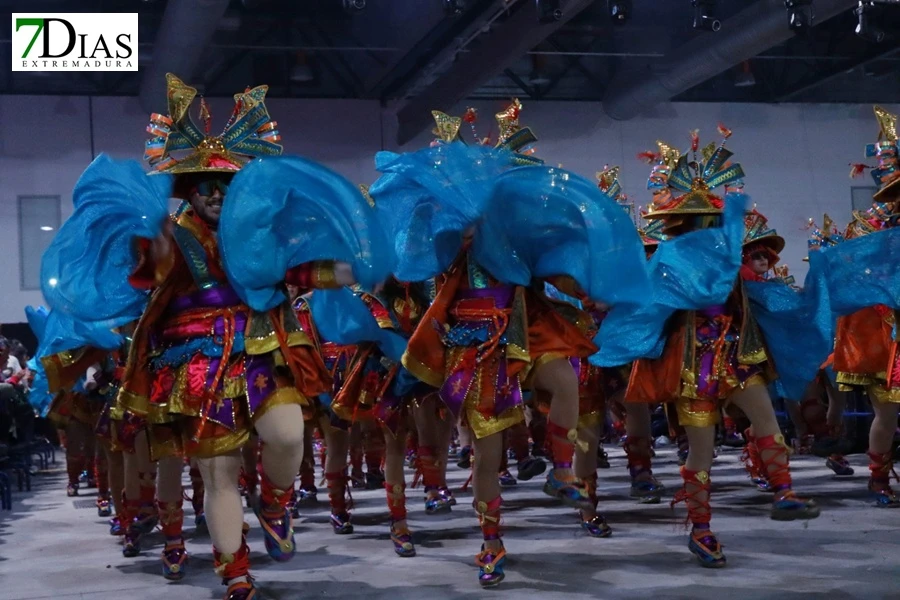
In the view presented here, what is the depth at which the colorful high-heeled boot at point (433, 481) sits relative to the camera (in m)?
5.77

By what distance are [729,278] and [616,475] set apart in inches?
175

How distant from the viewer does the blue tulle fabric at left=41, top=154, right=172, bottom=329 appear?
374 cm

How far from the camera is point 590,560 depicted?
4590mm

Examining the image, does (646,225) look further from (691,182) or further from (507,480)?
(507,480)

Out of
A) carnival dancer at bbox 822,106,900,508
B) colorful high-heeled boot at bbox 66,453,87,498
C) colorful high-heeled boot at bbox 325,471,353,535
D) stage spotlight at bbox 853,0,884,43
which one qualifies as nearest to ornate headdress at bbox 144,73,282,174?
colorful high-heeled boot at bbox 325,471,353,535

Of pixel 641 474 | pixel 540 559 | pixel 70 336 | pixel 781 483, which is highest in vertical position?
pixel 70 336

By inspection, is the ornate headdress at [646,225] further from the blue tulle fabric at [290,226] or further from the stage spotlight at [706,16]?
the stage spotlight at [706,16]

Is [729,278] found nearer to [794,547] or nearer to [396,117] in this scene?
[794,547]

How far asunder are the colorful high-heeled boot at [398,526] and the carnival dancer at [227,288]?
48.2 inches

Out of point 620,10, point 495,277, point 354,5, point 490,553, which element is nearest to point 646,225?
point 495,277

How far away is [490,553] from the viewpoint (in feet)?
13.7

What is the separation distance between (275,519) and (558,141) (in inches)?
455

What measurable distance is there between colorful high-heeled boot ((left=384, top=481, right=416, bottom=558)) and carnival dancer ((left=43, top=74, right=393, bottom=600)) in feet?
4.02

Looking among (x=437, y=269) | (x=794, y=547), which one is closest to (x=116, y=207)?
(x=437, y=269)
